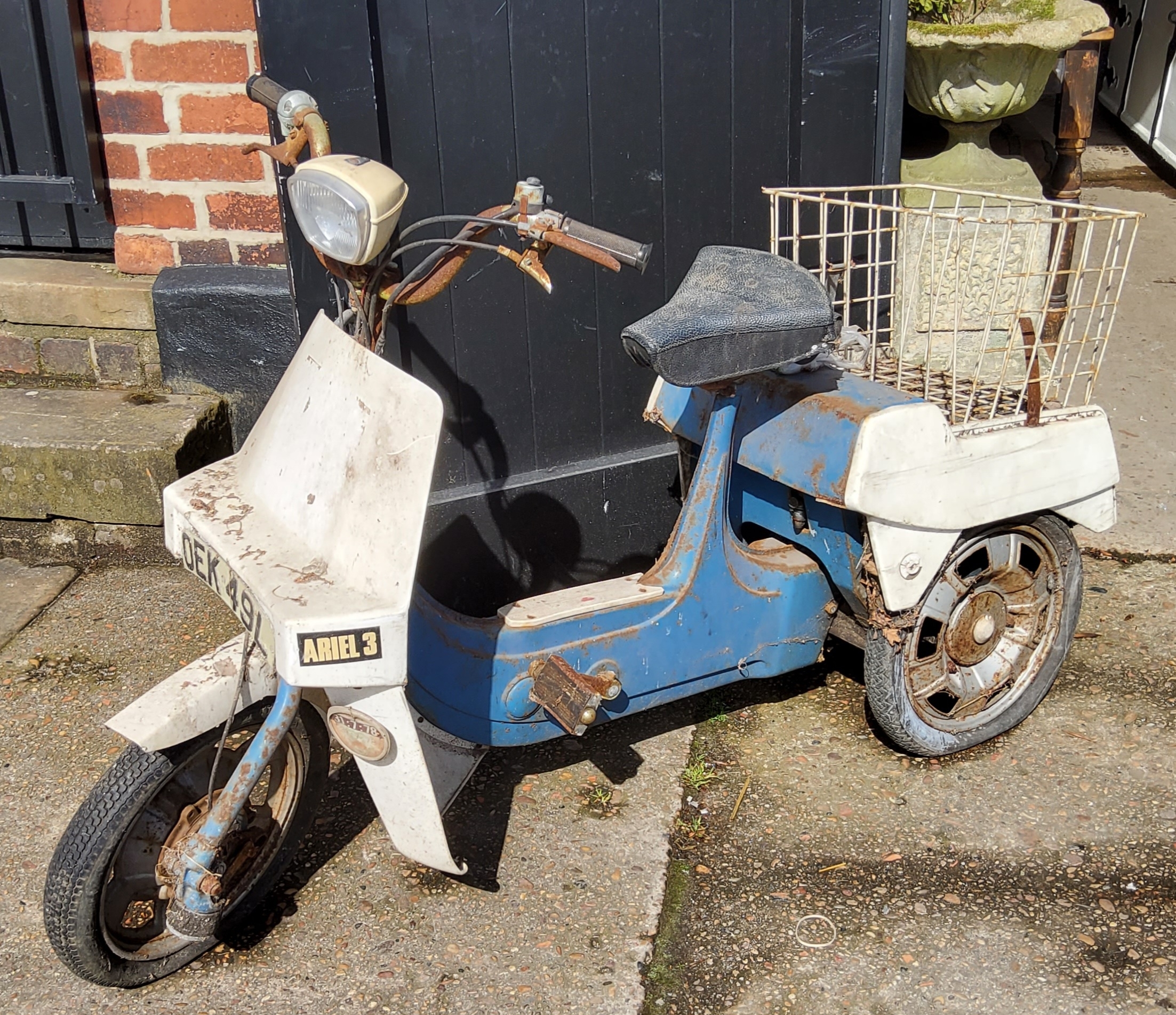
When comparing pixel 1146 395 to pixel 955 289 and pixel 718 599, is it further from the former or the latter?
pixel 718 599

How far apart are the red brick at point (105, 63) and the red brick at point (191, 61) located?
48mm

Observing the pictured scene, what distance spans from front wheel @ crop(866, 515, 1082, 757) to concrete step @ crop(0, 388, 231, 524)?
82.0 inches

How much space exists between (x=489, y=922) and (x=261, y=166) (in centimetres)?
230

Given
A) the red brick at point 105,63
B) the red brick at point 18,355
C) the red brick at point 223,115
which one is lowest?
the red brick at point 18,355

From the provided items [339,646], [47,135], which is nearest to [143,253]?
[47,135]

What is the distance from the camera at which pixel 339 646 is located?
2.03 m

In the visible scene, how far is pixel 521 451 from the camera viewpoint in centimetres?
346

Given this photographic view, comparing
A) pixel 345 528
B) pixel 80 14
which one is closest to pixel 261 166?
pixel 80 14

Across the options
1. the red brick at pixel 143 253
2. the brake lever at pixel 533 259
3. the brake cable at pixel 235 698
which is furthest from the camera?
the red brick at pixel 143 253

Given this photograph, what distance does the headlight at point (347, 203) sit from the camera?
1.92 meters

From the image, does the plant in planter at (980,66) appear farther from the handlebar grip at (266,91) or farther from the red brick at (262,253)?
the handlebar grip at (266,91)

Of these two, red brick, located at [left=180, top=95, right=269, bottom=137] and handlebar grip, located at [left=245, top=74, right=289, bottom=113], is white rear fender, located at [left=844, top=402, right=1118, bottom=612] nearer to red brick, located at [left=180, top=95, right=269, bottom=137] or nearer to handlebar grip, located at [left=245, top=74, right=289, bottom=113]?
handlebar grip, located at [left=245, top=74, right=289, bottom=113]

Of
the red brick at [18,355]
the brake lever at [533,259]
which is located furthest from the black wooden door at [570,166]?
A: the red brick at [18,355]

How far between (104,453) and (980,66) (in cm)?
305
